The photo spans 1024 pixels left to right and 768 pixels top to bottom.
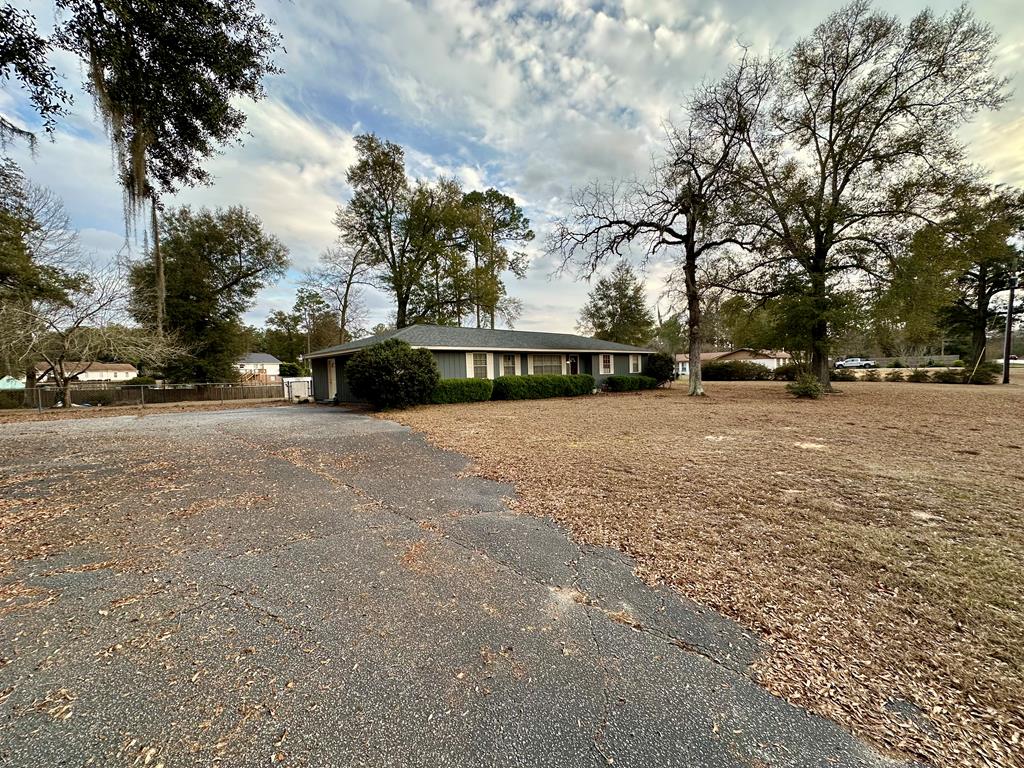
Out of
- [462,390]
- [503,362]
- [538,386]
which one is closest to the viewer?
[462,390]

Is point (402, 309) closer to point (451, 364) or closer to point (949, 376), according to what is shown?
point (451, 364)

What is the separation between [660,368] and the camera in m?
21.4

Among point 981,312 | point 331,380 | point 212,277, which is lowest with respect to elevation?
point 331,380

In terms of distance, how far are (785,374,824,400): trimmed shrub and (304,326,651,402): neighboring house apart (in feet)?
26.7

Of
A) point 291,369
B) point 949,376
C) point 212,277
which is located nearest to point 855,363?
point 949,376

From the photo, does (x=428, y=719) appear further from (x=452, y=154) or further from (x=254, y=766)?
(x=452, y=154)

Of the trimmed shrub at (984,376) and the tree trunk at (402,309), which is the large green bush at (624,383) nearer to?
the tree trunk at (402,309)

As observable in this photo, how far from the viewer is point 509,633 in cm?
214

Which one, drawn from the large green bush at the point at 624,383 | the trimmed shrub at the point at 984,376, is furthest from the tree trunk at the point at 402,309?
the trimmed shrub at the point at 984,376

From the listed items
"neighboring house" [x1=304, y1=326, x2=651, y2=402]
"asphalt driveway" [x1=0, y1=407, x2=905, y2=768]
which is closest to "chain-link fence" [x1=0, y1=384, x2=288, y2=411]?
"neighboring house" [x1=304, y1=326, x2=651, y2=402]

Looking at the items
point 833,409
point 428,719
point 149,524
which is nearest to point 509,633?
point 428,719

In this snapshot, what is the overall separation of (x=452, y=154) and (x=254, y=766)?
17525 millimetres

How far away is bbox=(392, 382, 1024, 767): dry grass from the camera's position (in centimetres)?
169

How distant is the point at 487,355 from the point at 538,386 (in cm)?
249
